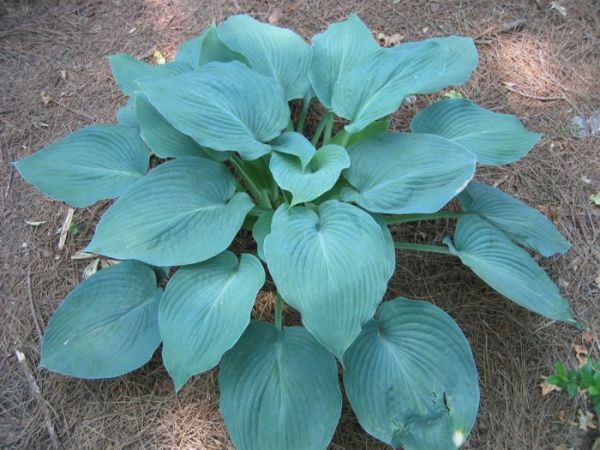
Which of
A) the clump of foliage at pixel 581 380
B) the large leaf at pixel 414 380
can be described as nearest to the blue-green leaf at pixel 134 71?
the large leaf at pixel 414 380

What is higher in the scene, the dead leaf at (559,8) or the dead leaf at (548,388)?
the dead leaf at (559,8)

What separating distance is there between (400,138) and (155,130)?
0.94m

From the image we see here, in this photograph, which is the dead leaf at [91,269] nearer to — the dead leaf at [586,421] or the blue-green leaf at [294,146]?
the blue-green leaf at [294,146]

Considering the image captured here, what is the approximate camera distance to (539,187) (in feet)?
7.99

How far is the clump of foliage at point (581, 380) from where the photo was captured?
73.4 inches

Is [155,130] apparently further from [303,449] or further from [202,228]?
[303,449]

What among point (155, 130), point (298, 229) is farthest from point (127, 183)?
point (298, 229)

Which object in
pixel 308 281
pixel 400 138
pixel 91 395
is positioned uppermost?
pixel 400 138

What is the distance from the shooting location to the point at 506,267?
194cm

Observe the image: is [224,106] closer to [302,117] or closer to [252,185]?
[252,185]

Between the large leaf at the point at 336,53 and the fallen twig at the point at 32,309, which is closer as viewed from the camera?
the fallen twig at the point at 32,309

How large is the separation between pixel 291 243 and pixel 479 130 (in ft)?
3.28

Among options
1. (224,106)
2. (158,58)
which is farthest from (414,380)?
(158,58)

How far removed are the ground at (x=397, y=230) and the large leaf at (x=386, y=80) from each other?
1.83 feet
